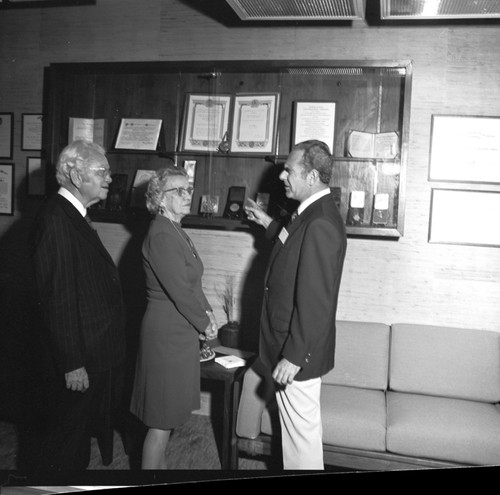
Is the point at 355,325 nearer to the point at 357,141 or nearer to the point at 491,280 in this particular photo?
the point at 491,280

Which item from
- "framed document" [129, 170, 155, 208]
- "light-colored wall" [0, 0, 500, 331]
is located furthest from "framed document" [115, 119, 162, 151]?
"light-colored wall" [0, 0, 500, 331]

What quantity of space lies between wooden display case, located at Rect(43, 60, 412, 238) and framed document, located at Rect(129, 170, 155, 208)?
36mm

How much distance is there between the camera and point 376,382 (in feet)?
7.32

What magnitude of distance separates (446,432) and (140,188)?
1.91 m

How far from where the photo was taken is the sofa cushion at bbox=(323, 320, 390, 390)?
224 cm

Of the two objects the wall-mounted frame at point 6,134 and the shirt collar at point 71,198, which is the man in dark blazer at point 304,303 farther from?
the wall-mounted frame at point 6,134

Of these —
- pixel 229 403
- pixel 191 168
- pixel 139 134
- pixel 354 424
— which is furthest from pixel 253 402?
pixel 139 134

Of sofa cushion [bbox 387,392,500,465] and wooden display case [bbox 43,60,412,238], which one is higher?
wooden display case [bbox 43,60,412,238]

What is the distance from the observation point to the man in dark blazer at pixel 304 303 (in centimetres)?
160

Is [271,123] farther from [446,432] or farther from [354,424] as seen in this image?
[446,432]

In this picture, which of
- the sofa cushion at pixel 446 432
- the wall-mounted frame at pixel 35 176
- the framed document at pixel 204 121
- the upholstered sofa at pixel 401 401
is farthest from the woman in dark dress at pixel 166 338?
the wall-mounted frame at pixel 35 176

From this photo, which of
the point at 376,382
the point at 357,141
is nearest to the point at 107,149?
the point at 357,141

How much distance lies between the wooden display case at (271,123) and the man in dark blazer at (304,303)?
541mm

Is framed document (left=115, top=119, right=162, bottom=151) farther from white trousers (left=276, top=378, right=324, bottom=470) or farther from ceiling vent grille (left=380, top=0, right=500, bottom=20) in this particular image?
white trousers (left=276, top=378, right=324, bottom=470)
